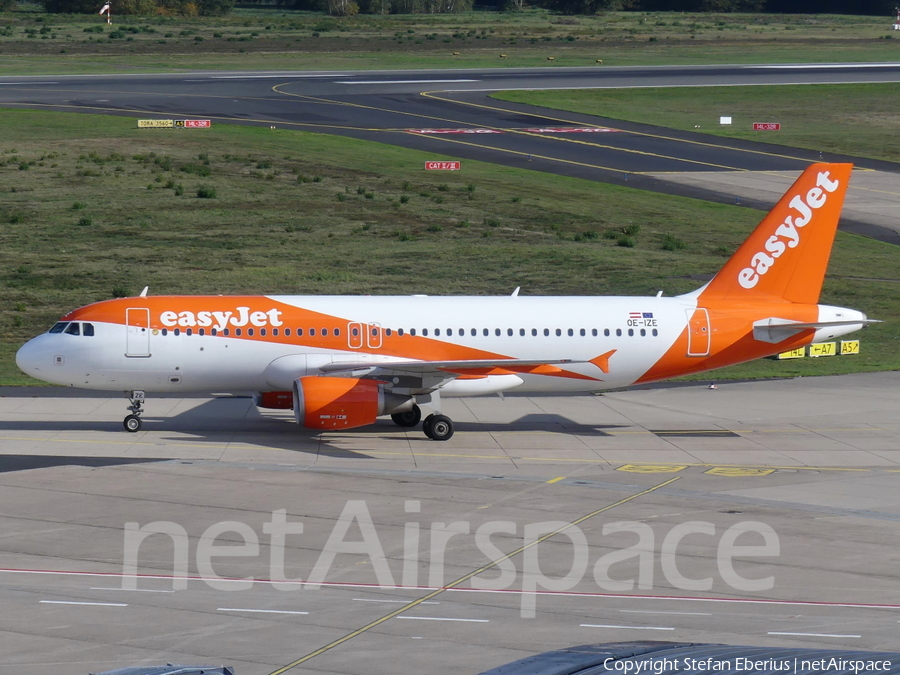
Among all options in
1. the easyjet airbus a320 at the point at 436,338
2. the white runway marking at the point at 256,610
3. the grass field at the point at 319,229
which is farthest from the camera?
the grass field at the point at 319,229

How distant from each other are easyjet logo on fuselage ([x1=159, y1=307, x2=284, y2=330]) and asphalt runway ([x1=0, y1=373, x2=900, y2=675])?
11.4ft

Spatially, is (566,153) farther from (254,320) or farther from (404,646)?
(404,646)

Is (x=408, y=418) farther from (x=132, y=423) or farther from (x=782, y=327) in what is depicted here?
(x=782, y=327)

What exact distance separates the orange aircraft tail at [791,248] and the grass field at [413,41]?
98.2m

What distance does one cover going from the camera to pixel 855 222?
71250mm

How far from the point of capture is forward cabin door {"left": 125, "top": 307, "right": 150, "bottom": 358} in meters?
34.8

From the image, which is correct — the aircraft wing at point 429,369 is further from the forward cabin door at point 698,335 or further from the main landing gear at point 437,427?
the forward cabin door at point 698,335

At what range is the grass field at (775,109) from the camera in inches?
3718

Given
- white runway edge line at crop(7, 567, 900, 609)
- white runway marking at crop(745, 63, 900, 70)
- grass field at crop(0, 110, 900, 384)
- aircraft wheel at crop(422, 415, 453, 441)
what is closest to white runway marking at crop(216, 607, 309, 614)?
white runway edge line at crop(7, 567, 900, 609)

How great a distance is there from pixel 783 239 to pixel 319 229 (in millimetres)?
33827

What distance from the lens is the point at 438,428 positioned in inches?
1395

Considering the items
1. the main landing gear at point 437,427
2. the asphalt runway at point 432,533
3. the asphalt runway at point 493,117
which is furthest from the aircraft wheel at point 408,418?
the asphalt runway at point 493,117

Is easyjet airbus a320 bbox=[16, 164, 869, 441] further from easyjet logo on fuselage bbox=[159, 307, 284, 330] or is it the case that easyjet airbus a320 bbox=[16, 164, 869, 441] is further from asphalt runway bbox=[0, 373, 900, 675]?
asphalt runway bbox=[0, 373, 900, 675]

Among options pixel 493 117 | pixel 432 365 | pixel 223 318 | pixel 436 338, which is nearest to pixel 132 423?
pixel 223 318
